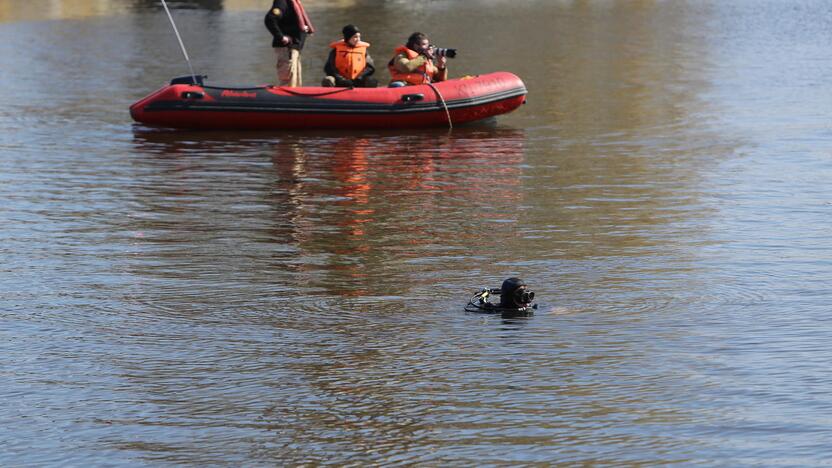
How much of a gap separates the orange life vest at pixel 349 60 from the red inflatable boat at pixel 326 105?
1.56ft

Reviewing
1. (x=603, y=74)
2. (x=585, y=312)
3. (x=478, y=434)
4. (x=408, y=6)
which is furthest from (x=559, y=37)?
(x=478, y=434)

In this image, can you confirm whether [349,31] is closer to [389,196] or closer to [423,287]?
[389,196]

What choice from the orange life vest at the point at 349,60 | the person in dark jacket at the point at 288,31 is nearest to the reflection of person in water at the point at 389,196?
the orange life vest at the point at 349,60

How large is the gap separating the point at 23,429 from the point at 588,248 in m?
5.34

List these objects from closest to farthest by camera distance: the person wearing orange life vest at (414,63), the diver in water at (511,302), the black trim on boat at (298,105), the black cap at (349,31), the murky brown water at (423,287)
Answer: the murky brown water at (423,287) → the diver in water at (511,302) → the black cap at (349,31) → the black trim on boat at (298,105) → the person wearing orange life vest at (414,63)

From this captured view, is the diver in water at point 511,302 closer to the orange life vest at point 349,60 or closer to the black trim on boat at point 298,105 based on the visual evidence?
the black trim on boat at point 298,105

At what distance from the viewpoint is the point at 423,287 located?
393 inches

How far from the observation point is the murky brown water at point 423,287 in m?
7.19

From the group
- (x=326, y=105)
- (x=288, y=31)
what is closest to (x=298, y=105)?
(x=326, y=105)

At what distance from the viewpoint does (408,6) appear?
4650 cm

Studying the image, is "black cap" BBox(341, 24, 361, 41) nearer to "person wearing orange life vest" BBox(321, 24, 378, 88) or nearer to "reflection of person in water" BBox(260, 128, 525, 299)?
"person wearing orange life vest" BBox(321, 24, 378, 88)

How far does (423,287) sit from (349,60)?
9.40 metres

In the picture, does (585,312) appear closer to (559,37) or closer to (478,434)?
(478,434)

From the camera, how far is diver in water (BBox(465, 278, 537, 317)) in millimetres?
9023
